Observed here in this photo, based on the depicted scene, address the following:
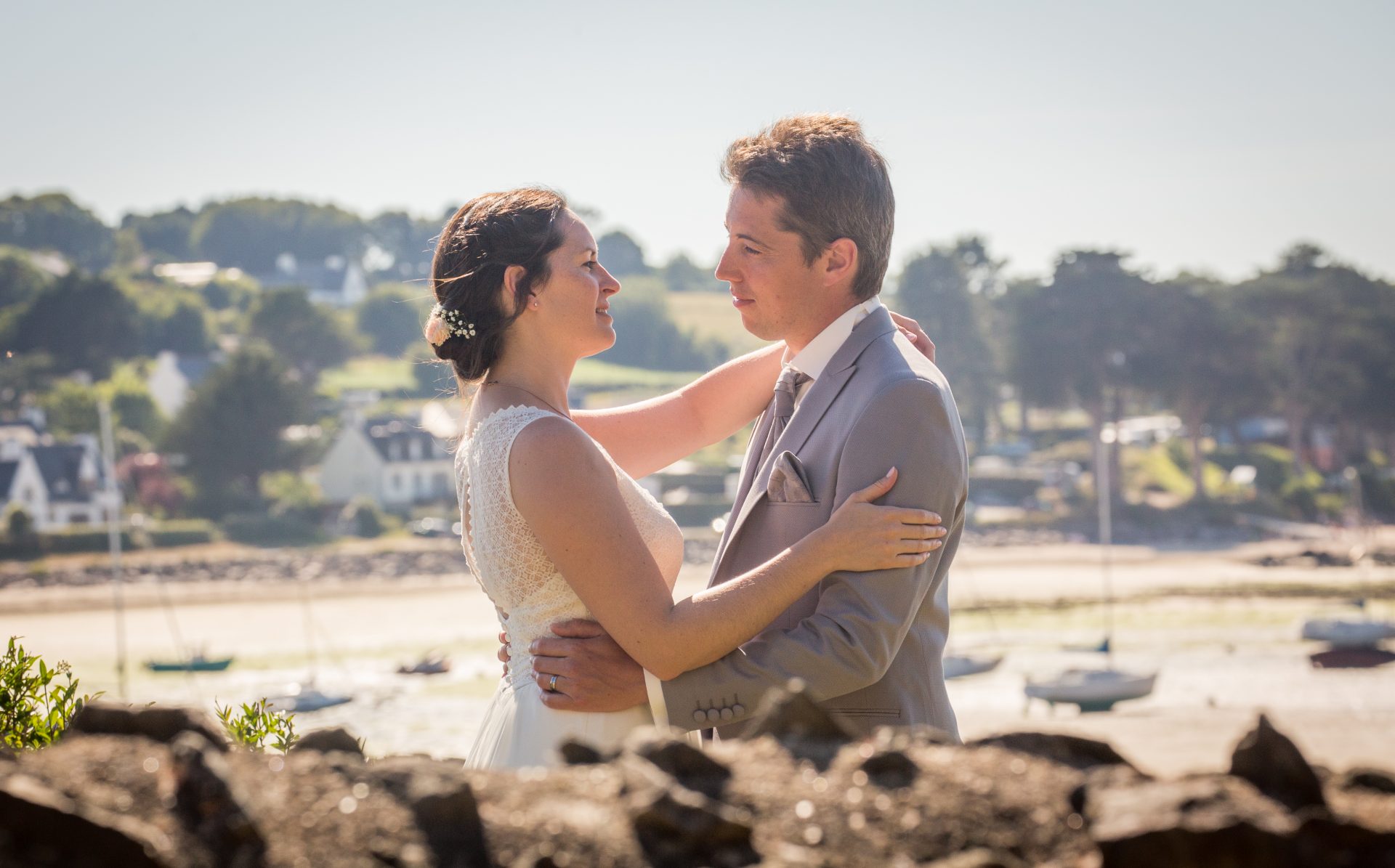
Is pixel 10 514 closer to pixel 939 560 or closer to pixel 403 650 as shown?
pixel 403 650

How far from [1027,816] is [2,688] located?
2.31 m

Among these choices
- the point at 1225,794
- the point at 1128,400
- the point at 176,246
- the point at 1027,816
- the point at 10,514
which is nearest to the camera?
the point at 1225,794

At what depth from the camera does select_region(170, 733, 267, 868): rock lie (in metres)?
1.31

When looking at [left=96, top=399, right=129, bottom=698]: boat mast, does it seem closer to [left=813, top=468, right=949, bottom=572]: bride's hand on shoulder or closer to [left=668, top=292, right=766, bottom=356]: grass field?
[left=813, top=468, right=949, bottom=572]: bride's hand on shoulder

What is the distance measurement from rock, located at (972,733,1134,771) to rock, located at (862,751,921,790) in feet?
0.44

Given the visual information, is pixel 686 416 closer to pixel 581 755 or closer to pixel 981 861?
pixel 581 755

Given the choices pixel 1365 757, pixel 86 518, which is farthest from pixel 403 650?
pixel 86 518

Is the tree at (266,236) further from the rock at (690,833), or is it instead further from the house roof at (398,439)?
the rock at (690,833)

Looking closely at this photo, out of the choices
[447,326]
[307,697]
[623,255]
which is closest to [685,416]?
[447,326]

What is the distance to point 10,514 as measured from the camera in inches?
2397

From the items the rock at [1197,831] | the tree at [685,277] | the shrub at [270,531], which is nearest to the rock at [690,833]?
the rock at [1197,831]

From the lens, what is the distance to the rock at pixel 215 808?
1313 mm

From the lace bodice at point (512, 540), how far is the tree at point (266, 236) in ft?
542

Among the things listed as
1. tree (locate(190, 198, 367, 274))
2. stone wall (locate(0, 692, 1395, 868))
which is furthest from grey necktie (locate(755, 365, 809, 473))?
tree (locate(190, 198, 367, 274))
